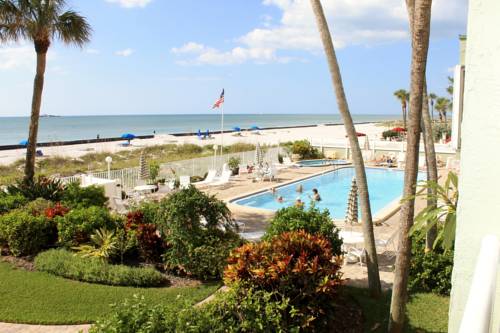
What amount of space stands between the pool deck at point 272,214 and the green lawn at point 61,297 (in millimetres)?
2088

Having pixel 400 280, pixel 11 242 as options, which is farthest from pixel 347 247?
pixel 11 242

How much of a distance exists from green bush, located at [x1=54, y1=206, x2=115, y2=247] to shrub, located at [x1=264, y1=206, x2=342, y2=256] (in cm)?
334

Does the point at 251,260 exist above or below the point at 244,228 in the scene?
above

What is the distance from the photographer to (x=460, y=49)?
8859mm

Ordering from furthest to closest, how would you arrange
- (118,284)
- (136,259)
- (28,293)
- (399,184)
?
(399,184), (136,259), (118,284), (28,293)

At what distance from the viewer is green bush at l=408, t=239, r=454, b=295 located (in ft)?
22.2

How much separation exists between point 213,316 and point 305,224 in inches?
107

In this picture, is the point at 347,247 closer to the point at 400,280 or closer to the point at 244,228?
the point at 244,228

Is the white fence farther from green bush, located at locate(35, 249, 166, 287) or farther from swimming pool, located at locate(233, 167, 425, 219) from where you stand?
green bush, located at locate(35, 249, 166, 287)

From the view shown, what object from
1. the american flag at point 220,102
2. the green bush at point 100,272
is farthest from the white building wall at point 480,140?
the american flag at point 220,102

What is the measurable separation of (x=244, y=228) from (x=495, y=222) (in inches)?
374

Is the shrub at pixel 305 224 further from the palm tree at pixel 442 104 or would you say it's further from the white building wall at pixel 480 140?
the palm tree at pixel 442 104

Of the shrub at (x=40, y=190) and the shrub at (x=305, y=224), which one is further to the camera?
the shrub at (x=40, y=190)

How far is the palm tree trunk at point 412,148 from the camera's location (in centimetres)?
442
